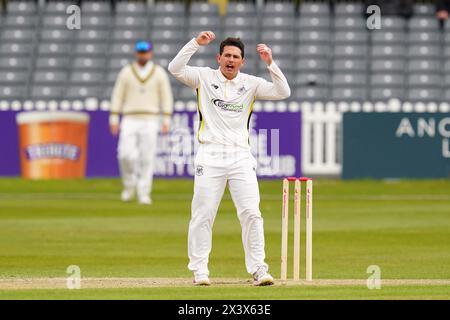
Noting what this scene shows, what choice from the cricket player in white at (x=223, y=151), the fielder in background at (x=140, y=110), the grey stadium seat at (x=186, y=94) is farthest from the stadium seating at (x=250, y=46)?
the cricket player in white at (x=223, y=151)

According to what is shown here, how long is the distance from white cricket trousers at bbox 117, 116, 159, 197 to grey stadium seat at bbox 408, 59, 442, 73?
12.7 metres

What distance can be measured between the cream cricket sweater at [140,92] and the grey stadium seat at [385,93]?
11.5 meters

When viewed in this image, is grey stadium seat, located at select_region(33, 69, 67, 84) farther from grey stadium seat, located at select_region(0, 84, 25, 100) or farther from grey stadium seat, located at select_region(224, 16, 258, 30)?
grey stadium seat, located at select_region(224, 16, 258, 30)

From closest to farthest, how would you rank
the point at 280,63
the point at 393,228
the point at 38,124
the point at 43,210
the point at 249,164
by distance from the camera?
the point at 249,164 < the point at 393,228 < the point at 43,210 < the point at 38,124 < the point at 280,63

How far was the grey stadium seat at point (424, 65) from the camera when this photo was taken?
Result: 34875mm

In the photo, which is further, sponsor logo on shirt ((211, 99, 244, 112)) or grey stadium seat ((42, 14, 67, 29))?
grey stadium seat ((42, 14, 67, 29))

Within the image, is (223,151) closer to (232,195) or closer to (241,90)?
(232,195)

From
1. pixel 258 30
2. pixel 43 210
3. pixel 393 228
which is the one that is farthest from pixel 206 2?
pixel 393 228

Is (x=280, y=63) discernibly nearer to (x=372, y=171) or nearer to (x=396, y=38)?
(x=396, y=38)

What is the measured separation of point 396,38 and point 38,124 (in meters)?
10.2

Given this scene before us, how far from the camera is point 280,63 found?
34625mm

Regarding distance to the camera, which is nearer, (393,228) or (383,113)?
(393,228)

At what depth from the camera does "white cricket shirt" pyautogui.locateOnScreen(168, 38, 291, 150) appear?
12.2m

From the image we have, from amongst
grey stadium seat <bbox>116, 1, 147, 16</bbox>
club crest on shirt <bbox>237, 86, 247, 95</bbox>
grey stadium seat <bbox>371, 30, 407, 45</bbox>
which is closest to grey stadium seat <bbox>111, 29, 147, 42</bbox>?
grey stadium seat <bbox>116, 1, 147, 16</bbox>
